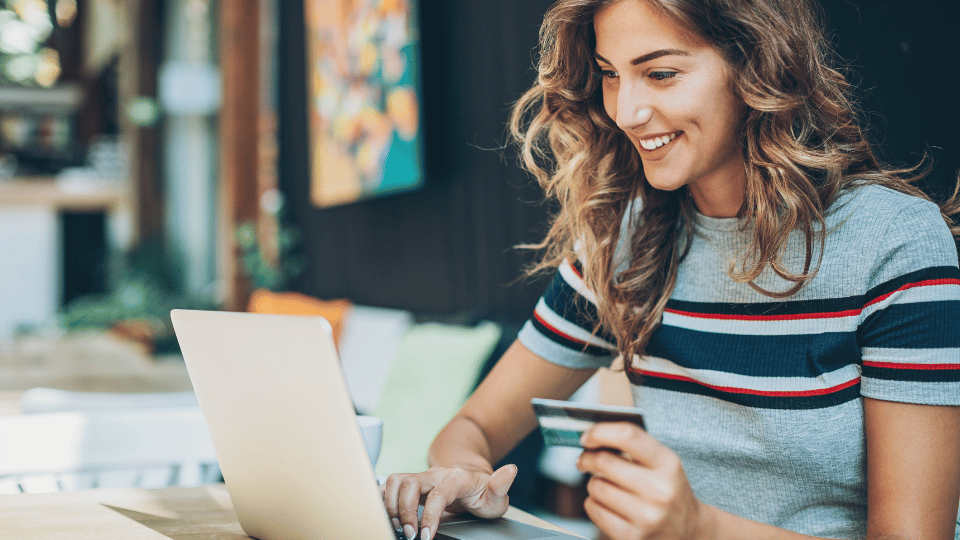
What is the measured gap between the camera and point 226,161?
4.73 metres

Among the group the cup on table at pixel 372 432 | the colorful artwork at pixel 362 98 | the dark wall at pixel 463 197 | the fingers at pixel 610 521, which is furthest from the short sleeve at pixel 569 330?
the colorful artwork at pixel 362 98

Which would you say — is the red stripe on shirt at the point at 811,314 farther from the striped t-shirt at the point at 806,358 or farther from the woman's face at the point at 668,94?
A: the woman's face at the point at 668,94

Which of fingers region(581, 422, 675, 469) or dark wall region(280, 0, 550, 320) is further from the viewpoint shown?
dark wall region(280, 0, 550, 320)

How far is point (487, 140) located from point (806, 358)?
1.57m

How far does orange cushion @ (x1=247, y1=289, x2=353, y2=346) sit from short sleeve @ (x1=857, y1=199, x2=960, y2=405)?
223 cm

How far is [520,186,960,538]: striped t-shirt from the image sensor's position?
0.87 metres

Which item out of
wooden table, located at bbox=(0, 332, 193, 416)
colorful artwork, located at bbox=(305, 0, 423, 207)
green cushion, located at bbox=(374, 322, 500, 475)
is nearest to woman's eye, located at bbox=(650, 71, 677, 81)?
green cushion, located at bbox=(374, 322, 500, 475)

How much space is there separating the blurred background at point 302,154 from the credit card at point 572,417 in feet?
2.75

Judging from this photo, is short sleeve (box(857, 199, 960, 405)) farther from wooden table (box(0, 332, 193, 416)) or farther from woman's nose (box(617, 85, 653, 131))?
wooden table (box(0, 332, 193, 416))

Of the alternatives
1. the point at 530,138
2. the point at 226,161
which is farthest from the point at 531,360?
the point at 226,161

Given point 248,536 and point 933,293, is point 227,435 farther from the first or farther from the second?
point 933,293

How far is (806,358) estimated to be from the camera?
3.19ft

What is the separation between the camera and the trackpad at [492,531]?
78cm

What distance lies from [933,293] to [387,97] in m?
2.30
